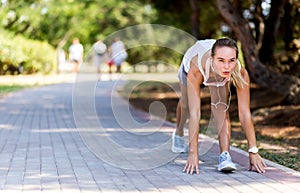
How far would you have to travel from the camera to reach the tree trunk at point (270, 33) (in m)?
13.2

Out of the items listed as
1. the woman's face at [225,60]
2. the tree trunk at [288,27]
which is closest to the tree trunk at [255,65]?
the tree trunk at [288,27]

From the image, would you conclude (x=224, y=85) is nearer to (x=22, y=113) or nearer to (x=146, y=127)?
(x=146, y=127)

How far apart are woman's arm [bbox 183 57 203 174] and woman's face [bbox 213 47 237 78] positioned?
0.35m

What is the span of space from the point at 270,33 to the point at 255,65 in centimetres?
206

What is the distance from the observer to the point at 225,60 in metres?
6.02

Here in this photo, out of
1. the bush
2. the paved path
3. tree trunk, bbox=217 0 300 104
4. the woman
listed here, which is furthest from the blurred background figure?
the woman

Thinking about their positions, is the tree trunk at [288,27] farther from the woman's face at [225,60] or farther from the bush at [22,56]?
the bush at [22,56]

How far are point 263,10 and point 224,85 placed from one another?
814 centimetres

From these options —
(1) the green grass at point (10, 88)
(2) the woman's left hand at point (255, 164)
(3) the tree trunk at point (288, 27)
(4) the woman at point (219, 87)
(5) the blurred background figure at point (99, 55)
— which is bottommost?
(2) the woman's left hand at point (255, 164)

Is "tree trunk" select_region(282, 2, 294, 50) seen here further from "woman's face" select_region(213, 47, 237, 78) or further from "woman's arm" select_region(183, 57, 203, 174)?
"woman's face" select_region(213, 47, 237, 78)

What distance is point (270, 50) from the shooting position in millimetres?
13977

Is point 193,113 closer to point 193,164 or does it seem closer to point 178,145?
point 193,164

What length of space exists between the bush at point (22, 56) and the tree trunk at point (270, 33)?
1177 cm

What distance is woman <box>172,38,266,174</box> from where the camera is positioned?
6094 mm
